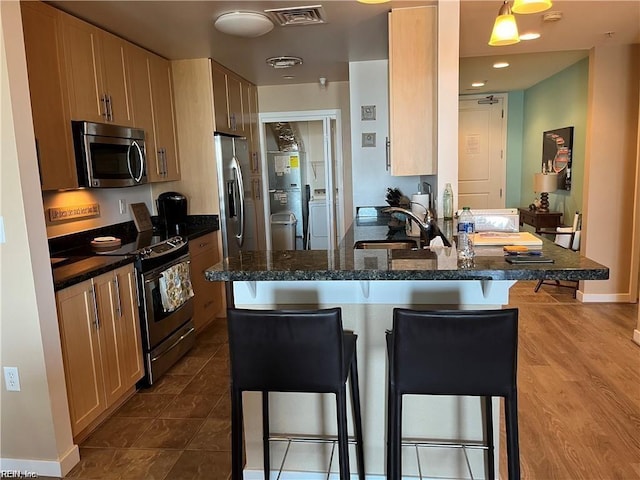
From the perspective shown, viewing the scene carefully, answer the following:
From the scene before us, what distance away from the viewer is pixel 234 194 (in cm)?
437

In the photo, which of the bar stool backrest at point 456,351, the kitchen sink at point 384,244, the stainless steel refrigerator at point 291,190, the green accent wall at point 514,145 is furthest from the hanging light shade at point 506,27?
the green accent wall at point 514,145

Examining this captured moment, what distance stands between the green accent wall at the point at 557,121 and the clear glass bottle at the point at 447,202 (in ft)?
8.85

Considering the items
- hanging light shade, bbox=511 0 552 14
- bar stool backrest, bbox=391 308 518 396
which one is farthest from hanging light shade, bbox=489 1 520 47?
bar stool backrest, bbox=391 308 518 396

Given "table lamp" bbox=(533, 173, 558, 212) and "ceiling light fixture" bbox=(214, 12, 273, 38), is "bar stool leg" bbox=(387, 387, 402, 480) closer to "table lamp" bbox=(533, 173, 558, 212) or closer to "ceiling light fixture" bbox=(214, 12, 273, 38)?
"ceiling light fixture" bbox=(214, 12, 273, 38)

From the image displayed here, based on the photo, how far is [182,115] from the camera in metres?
4.07

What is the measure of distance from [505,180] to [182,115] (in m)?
4.62

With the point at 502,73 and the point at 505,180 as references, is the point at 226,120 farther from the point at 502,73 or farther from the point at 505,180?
the point at 505,180

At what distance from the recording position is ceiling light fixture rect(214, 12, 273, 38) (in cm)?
282

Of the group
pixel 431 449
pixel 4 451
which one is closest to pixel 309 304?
pixel 431 449

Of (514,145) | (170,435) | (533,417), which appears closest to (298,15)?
(170,435)

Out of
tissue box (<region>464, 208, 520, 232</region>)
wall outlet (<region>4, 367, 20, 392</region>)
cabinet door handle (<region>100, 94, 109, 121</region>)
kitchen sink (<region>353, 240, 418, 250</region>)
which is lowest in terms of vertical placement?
wall outlet (<region>4, 367, 20, 392</region>)

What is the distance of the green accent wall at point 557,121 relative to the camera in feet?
15.8

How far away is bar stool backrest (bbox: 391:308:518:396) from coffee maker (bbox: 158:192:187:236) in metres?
2.88

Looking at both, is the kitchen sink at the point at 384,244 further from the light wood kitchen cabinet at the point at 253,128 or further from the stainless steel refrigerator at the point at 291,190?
the stainless steel refrigerator at the point at 291,190
